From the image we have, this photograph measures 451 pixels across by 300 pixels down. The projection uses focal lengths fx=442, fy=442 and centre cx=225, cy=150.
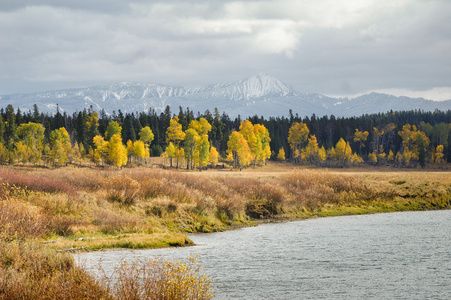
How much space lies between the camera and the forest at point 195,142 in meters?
119

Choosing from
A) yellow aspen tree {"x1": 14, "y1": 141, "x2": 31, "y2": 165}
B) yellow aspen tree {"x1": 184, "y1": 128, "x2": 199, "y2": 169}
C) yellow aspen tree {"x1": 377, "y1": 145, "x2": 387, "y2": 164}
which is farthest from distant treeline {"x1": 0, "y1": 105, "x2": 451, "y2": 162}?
yellow aspen tree {"x1": 184, "y1": 128, "x2": 199, "y2": 169}

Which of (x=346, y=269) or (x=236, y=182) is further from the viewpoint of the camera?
(x=236, y=182)

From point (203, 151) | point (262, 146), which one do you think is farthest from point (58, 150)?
point (262, 146)

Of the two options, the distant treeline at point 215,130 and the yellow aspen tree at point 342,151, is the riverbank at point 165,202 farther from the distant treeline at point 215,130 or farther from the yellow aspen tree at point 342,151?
the distant treeline at point 215,130

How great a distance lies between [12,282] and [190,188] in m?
32.0

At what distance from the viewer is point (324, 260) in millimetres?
24688

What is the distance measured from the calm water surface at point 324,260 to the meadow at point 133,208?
1.83 metres

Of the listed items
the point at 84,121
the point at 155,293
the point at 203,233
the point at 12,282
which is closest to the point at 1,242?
the point at 12,282

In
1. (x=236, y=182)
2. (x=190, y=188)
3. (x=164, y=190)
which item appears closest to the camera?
(x=164, y=190)

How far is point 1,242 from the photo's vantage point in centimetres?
1625

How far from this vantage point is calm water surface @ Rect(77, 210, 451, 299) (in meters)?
18.7

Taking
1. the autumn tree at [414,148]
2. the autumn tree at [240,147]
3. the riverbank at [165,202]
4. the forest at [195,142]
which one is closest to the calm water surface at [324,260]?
the riverbank at [165,202]

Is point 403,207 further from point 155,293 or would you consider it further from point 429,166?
point 429,166

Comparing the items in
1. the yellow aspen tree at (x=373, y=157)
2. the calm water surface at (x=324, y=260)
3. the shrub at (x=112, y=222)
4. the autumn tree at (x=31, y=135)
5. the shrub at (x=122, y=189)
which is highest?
the autumn tree at (x=31, y=135)
